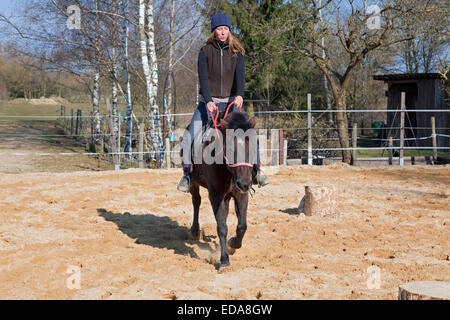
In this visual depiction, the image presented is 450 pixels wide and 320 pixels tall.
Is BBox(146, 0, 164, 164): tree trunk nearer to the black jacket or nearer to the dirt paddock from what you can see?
the dirt paddock

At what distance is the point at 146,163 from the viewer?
14289 millimetres

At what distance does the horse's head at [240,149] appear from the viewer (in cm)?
387

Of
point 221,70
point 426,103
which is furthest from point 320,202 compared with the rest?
point 426,103

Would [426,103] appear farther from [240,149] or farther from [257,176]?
[240,149]

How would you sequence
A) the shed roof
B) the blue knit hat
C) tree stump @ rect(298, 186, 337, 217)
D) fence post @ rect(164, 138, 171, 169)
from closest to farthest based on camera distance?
1. the blue knit hat
2. tree stump @ rect(298, 186, 337, 217)
3. fence post @ rect(164, 138, 171, 169)
4. the shed roof

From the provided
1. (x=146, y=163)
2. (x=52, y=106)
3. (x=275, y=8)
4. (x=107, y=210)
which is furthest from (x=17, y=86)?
(x=107, y=210)

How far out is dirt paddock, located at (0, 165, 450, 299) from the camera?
153 inches

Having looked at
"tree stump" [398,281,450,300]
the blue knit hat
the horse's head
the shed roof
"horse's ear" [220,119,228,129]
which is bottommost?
"tree stump" [398,281,450,300]

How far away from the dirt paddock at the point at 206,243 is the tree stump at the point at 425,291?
2.17ft

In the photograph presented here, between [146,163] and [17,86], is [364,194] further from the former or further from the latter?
[17,86]

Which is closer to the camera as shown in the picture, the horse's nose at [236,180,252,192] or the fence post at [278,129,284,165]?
the horse's nose at [236,180,252,192]

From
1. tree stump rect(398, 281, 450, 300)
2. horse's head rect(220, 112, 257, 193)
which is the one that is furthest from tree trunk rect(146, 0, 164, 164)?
tree stump rect(398, 281, 450, 300)

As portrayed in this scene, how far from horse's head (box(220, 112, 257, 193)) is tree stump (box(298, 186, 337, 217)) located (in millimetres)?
2964

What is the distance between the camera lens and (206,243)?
18.3ft
